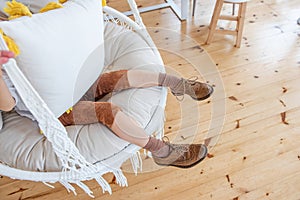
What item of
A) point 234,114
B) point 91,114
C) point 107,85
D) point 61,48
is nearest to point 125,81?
point 107,85

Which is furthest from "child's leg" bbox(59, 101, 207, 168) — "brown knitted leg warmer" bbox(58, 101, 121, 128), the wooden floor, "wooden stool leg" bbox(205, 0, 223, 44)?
"wooden stool leg" bbox(205, 0, 223, 44)

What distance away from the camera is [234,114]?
1727 mm

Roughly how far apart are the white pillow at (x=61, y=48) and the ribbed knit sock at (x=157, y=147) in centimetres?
31

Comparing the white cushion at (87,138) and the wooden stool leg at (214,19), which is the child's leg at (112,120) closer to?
the white cushion at (87,138)

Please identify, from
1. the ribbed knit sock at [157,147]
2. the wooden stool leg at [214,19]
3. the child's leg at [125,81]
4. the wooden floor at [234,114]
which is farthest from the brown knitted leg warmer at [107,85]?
the wooden stool leg at [214,19]

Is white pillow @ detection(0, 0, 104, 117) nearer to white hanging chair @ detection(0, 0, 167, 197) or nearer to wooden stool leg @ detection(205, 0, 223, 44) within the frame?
white hanging chair @ detection(0, 0, 167, 197)

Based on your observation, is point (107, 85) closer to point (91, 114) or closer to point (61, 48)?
point (91, 114)

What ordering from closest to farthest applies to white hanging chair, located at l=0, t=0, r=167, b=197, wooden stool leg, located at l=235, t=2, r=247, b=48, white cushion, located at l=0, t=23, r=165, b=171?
white hanging chair, located at l=0, t=0, r=167, b=197, white cushion, located at l=0, t=23, r=165, b=171, wooden stool leg, located at l=235, t=2, r=247, b=48

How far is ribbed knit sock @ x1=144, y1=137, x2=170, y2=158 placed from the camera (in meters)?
1.24

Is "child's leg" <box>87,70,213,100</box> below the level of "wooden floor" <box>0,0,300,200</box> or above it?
above

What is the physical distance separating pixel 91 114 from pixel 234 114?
0.84 metres

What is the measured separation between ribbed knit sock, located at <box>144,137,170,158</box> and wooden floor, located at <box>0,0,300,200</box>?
0.71ft

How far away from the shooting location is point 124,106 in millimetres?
1206

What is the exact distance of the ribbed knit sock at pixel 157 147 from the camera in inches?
48.8
